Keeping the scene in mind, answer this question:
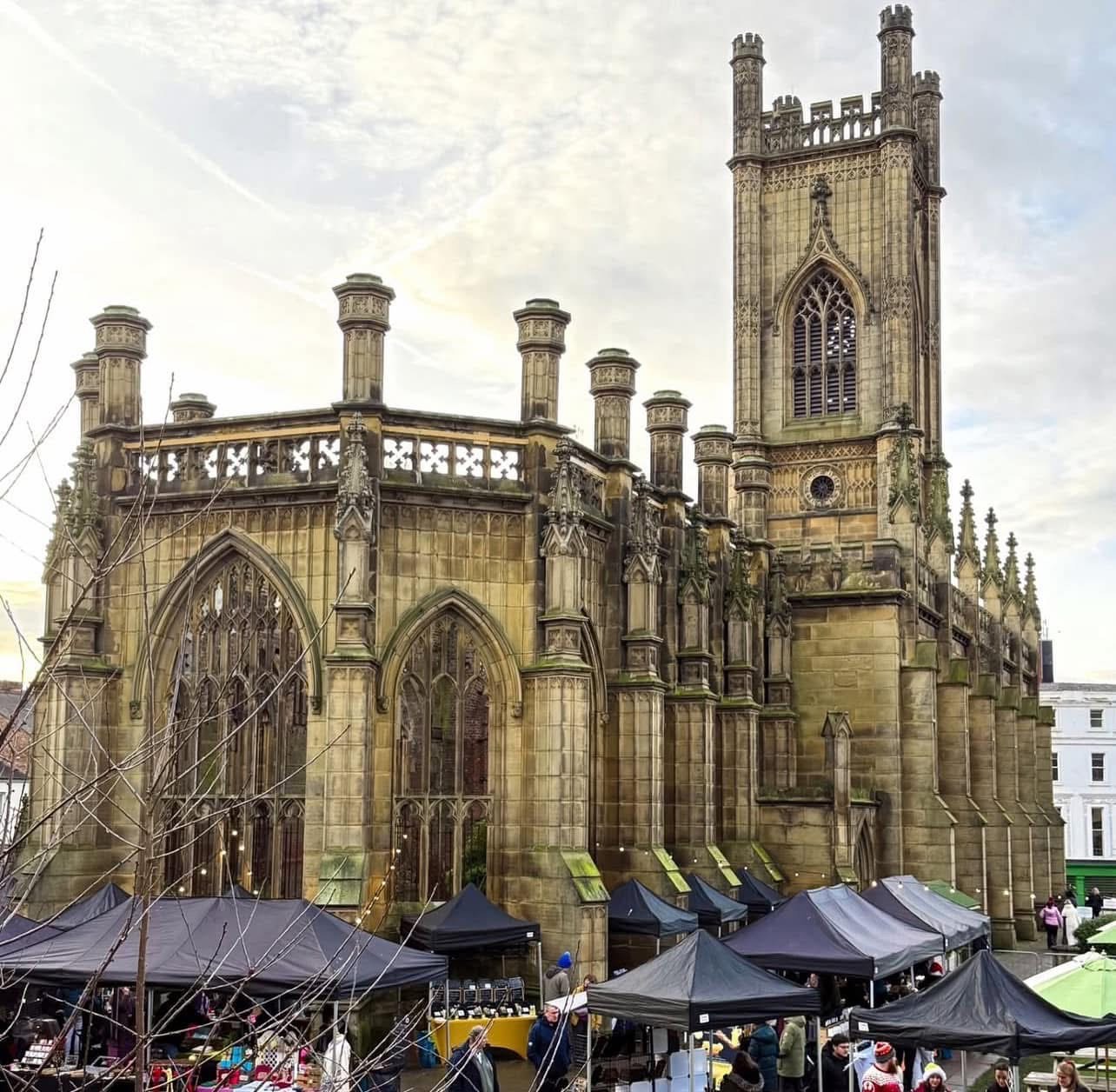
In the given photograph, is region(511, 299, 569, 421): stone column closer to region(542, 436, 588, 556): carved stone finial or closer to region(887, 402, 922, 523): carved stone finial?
region(542, 436, 588, 556): carved stone finial

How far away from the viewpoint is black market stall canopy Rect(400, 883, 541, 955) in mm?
20344

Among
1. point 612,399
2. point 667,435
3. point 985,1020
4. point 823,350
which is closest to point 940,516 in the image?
point 823,350

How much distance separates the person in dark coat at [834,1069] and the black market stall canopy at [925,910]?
18.0 feet

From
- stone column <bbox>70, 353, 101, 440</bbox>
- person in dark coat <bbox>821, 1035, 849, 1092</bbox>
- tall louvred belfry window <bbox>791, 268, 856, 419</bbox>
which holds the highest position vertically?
tall louvred belfry window <bbox>791, 268, 856, 419</bbox>

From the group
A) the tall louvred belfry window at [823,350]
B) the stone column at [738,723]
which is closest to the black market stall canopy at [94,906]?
the stone column at [738,723]

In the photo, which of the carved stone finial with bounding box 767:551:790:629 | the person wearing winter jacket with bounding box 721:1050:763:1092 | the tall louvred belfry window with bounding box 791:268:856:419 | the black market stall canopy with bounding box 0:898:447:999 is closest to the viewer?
the person wearing winter jacket with bounding box 721:1050:763:1092

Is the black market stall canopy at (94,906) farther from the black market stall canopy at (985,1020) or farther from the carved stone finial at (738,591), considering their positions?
the carved stone finial at (738,591)

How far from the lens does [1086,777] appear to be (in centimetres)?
7119

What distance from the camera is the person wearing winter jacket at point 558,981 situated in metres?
21.1

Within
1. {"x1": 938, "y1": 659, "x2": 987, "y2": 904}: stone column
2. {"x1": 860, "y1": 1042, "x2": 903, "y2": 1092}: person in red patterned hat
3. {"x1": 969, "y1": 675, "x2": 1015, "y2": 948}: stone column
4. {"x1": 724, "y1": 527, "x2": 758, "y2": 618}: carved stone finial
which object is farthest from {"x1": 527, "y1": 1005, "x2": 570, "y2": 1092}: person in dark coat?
{"x1": 969, "y1": 675, "x2": 1015, "y2": 948}: stone column

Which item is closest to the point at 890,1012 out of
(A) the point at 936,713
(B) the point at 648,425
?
(B) the point at 648,425

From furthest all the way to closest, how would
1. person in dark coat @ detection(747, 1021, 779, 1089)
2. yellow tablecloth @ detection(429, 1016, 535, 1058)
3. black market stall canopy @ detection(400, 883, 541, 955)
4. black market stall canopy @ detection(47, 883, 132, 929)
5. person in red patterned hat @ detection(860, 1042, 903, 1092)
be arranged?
1. black market stall canopy @ detection(400, 883, 541, 955)
2. yellow tablecloth @ detection(429, 1016, 535, 1058)
3. black market stall canopy @ detection(47, 883, 132, 929)
4. person in dark coat @ detection(747, 1021, 779, 1089)
5. person in red patterned hat @ detection(860, 1042, 903, 1092)

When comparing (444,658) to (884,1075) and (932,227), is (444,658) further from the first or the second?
(932,227)

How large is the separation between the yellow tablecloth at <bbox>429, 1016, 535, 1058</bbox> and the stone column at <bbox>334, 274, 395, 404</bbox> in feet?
30.4
